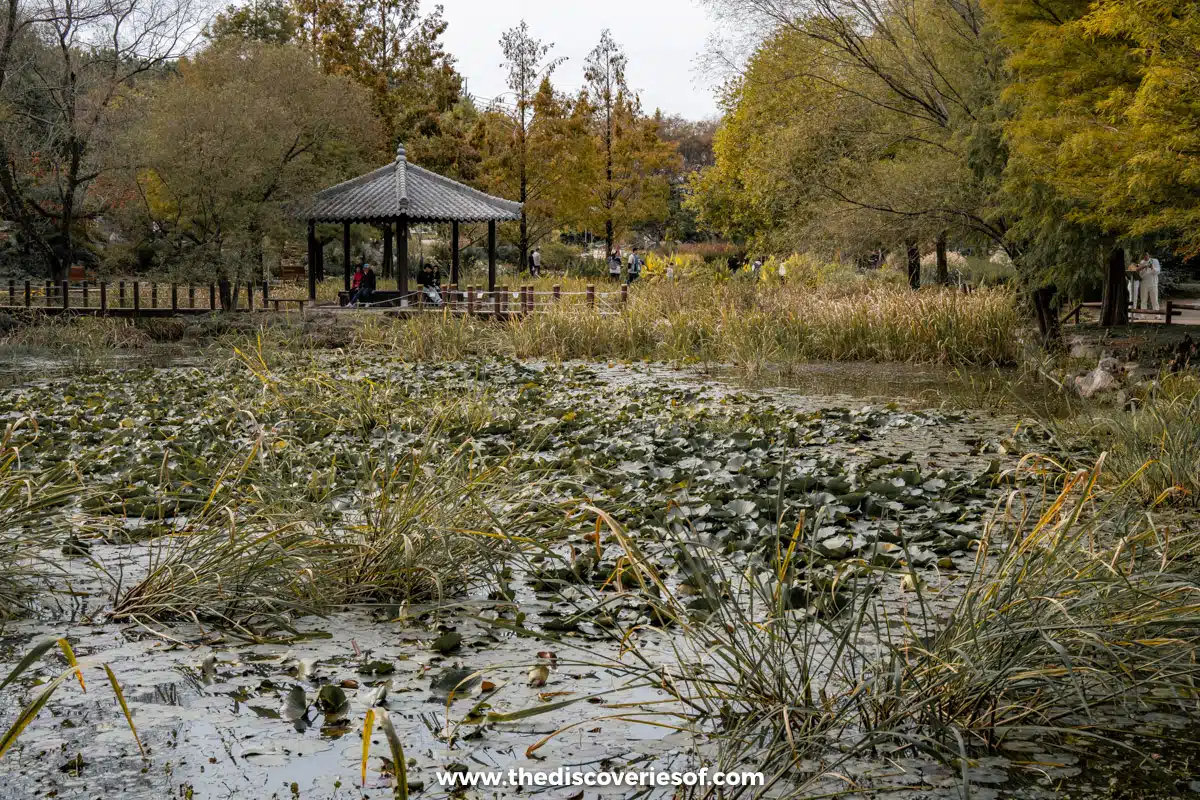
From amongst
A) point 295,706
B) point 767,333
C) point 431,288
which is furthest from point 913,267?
point 295,706

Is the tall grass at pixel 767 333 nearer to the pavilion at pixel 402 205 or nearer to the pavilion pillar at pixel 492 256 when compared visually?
the pavilion at pixel 402 205

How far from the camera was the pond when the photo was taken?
Answer: 3193 millimetres

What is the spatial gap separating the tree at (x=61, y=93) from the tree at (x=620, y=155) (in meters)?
14.9

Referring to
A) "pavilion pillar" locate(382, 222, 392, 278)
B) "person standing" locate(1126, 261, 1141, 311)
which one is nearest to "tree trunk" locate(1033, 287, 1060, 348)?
"person standing" locate(1126, 261, 1141, 311)

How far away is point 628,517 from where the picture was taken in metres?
5.91

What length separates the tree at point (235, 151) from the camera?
76.3 feet

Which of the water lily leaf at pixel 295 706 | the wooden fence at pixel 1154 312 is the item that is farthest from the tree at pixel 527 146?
the water lily leaf at pixel 295 706

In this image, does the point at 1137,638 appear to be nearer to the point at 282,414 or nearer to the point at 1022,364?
the point at 282,414

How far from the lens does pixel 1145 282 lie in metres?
21.6

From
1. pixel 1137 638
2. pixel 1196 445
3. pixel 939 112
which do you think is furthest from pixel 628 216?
pixel 1137 638

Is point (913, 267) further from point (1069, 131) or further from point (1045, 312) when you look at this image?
point (1069, 131)

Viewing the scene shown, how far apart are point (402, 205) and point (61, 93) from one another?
7253 mm

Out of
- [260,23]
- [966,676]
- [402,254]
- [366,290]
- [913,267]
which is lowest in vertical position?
[966,676]

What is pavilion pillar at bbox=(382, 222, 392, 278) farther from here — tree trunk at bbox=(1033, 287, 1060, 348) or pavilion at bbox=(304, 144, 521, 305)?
tree trunk at bbox=(1033, 287, 1060, 348)
